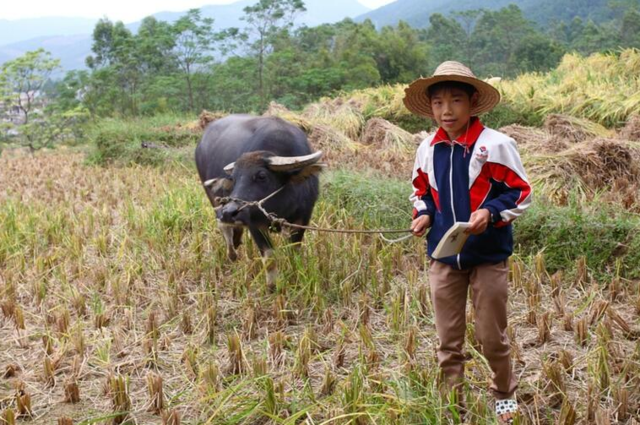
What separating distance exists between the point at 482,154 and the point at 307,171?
5.98 ft

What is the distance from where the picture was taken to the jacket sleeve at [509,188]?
2033 mm

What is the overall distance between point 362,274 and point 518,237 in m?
1.16

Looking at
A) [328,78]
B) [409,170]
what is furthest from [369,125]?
[328,78]

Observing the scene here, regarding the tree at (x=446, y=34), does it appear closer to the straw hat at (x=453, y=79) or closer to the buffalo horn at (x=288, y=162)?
the buffalo horn at (x=288, y=162)

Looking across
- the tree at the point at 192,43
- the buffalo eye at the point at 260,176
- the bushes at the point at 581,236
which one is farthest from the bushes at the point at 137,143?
the tree at the point at 192,43

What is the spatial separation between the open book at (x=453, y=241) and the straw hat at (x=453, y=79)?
475 mm

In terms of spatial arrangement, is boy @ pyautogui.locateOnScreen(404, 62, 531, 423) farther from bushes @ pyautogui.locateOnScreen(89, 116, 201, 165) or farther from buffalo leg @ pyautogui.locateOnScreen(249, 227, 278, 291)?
bushes @ pyautogui.locateOnScreen(89, 116, 201, 165)

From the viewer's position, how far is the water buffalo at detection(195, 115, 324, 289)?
3.62m

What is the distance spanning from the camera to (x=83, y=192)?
280 inches

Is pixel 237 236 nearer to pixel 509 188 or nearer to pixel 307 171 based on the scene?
pixel 307 171

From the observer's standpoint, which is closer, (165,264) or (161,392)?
(161,392)

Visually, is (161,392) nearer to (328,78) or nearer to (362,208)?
(362,208)

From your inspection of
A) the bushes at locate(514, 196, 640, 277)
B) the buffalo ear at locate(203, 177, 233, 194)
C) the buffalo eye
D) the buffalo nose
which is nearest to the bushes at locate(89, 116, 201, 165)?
the buffalo ear at locate(203, 177, 233, 194)

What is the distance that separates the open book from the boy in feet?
0.12
